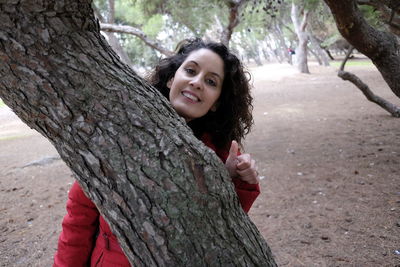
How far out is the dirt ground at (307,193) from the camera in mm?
2752

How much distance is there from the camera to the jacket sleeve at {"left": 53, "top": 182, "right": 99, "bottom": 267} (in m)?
1.51

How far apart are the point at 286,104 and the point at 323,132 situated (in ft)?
14.3

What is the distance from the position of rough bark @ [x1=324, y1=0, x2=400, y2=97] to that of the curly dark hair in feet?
6.15

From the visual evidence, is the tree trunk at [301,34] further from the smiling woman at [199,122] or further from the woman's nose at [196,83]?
the woman's nose at [196,83]

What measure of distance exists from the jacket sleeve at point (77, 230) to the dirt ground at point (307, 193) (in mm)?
1714

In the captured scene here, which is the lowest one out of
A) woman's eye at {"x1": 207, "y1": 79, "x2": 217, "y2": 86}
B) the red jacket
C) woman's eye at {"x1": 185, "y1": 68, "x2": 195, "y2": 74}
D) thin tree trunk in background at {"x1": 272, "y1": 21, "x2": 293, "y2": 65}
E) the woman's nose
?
thin tree trunk in background at {"x1": 272, "y1": 21, "x2": 293, "y2": 65}

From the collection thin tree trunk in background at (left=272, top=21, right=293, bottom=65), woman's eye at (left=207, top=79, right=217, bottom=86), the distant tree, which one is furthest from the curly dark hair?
thin tree trunk in background at (left=272, top=21, right=293, bottom=65)

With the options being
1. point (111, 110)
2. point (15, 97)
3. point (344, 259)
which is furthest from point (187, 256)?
point (344, 259)

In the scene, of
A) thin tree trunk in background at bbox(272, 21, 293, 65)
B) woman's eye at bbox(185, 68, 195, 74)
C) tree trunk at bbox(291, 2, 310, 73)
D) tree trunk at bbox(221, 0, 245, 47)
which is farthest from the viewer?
thin tree trunk in background at bbox(272, 21, 293, 65)

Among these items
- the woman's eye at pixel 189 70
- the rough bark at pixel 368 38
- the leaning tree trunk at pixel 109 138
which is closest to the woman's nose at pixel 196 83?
the woman's eye at pixel 189 70

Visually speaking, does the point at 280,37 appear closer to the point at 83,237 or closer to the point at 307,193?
the point at 307,193

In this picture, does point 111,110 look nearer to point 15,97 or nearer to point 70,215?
point 15,97

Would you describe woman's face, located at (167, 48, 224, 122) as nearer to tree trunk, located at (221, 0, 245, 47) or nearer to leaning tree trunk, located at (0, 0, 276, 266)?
leaning tree trunk, located at (0, 0, 276, 266)

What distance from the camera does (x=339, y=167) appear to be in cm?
444
